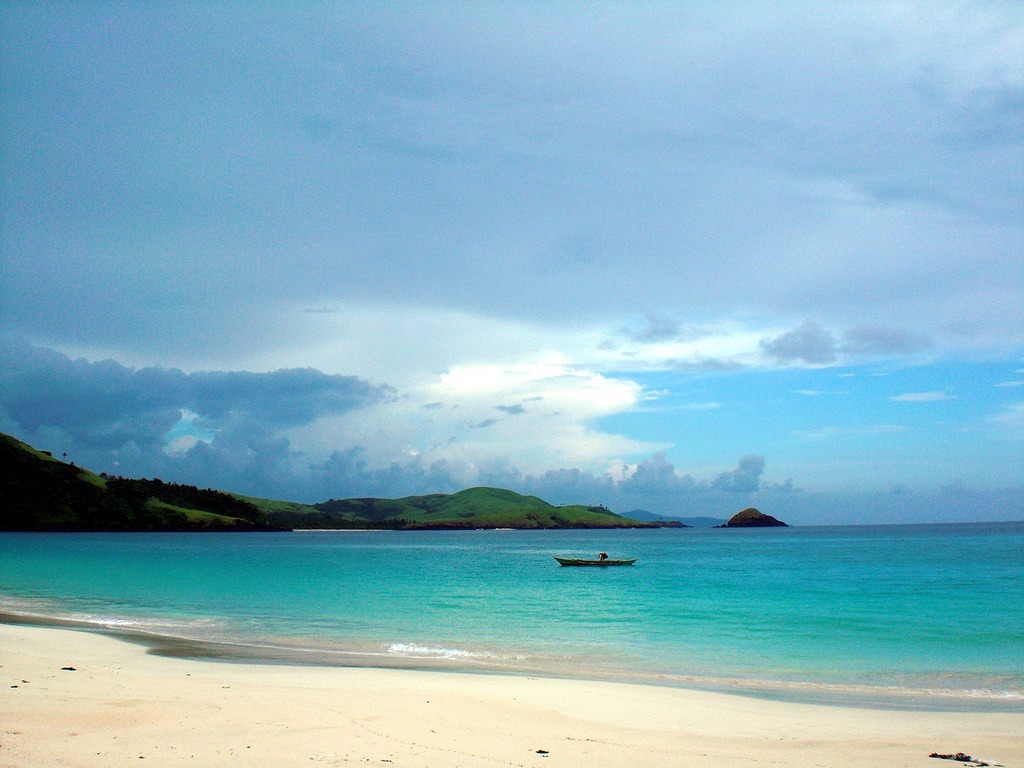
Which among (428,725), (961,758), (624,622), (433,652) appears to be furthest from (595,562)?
(961,758)

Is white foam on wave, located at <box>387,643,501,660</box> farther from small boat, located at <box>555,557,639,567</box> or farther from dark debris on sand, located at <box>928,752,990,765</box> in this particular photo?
small boat, located at <box>555,557,639,567</box>

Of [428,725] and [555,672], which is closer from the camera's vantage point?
[428,725]

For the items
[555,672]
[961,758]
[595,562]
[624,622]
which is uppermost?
[961,758]

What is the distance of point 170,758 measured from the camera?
10.5m

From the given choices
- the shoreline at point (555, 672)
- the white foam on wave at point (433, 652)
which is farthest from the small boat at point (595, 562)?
the shoreline at point (555, 672)

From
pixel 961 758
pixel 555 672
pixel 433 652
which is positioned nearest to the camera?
pixel 961 758

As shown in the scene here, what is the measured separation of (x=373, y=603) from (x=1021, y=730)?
33.2m

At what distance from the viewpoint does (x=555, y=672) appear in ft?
69.8

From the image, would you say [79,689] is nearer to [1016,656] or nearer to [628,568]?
[1016,656]

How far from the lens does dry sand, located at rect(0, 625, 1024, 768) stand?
11.0m

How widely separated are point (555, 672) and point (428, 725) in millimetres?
8952

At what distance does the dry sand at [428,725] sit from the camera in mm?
11039

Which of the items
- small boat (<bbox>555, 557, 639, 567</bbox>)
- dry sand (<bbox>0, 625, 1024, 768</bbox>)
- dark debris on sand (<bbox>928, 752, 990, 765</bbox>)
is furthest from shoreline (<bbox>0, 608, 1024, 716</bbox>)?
small boat (<bbox>555, 557, 639, 567</bbox>)

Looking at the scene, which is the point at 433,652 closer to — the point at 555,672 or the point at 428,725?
the point at 555,672
